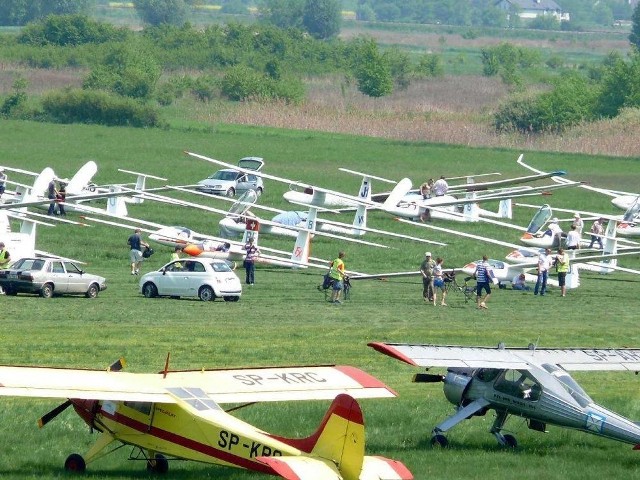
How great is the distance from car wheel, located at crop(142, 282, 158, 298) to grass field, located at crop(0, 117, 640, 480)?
0.36 m

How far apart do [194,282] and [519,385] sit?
61.3 ft

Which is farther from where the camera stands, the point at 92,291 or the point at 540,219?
the point at 540,219

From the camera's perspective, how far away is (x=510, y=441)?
18969mm

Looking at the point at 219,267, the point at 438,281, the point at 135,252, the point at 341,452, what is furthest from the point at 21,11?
the point at 341,452

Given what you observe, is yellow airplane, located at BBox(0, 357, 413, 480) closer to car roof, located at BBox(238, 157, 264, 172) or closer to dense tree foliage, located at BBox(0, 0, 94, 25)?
car roof, located at BBox(238, 157, 264, 172)

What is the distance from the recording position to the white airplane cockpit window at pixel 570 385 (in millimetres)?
17986

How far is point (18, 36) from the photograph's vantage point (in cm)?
11994

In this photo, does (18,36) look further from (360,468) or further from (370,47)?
(360,468)

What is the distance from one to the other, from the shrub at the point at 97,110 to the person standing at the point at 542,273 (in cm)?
4884

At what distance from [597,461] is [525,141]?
2766 inches

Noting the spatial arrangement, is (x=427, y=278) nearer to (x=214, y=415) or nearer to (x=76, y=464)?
(x=76, y=464)

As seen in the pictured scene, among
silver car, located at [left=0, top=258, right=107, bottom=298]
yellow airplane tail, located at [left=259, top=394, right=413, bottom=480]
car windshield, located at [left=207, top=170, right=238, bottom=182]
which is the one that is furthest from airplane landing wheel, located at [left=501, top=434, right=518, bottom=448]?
car windshield, located at [left=207, top=170, right=238, bottom=182]

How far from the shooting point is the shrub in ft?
281

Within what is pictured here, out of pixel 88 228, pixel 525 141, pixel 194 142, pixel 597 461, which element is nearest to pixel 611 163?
pixel 525 141
